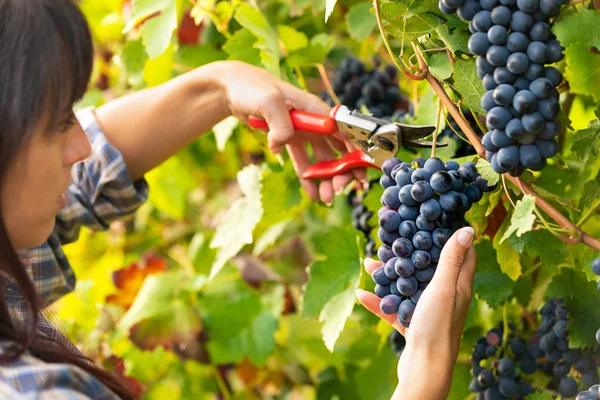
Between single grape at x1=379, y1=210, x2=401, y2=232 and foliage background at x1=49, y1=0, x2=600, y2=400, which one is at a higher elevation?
single grape at x1=379, y1=210, x2=401, y2=232

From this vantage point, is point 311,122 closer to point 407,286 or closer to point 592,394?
point 407,286

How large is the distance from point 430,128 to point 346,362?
2.76 ft

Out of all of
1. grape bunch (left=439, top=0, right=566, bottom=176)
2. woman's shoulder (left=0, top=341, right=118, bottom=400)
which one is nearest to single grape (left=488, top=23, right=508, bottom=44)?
grape bunch (left=439, top=0, right=566, bottom=176)

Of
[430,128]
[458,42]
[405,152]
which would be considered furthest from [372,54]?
[458,42]

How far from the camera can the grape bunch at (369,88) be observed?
135cm

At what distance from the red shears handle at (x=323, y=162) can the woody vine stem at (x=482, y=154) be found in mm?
232

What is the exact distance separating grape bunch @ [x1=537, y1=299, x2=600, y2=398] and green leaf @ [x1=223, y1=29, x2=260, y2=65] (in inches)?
26.9

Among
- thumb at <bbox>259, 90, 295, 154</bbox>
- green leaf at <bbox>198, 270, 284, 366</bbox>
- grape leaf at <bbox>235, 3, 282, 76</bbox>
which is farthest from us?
green leaf at <bbox>198, 270, 284, 366</bbox>

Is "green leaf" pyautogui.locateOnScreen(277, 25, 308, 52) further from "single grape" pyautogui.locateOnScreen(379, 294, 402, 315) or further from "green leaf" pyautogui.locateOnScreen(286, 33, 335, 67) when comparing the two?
"single grape" pyautogui.locateOnScreen(379, 294, 402, 315)

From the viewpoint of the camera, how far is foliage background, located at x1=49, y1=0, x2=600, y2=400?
0.96 m

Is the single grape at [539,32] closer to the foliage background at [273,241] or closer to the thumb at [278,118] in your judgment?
the foliage background at [273,241]

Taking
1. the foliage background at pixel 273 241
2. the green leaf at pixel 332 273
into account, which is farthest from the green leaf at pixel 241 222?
the green leaf at pixel 332 273

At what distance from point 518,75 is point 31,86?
1.80 feet

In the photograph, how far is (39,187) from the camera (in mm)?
940
